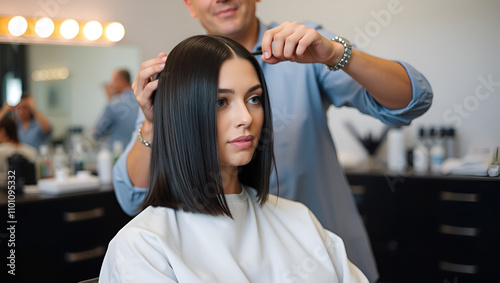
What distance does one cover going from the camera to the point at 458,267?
2.60 meters

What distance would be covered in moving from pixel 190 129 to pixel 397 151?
2144 millimetres

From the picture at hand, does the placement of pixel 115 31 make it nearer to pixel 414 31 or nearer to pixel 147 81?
pixel 414 31

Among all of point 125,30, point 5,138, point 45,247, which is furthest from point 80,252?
point 125,30

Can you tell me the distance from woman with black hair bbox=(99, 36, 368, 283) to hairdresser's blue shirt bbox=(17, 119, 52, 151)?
166 centimetres

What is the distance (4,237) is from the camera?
2.06 m

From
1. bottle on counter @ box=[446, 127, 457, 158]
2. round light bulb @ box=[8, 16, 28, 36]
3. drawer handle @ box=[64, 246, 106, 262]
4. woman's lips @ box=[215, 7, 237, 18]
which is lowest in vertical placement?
drawer handle @ box=[64, 246, 106, 262]

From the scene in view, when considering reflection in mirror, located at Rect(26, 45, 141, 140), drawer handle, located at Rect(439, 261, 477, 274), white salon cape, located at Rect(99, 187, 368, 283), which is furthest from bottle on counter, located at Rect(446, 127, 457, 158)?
reflection in mirror, located at Rect(26, 45, 141, 140)

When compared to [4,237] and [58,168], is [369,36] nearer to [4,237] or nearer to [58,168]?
[58,168]

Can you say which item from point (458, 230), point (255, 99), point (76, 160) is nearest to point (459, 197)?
point (458, 230)

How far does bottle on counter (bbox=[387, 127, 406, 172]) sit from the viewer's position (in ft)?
9.73

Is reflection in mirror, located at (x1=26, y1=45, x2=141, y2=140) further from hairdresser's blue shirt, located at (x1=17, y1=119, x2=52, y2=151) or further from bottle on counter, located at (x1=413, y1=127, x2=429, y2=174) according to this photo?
bottle on counter, located at (x1=413, y1=127, x2=429, y2=174)

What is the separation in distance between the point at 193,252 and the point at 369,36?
220cm

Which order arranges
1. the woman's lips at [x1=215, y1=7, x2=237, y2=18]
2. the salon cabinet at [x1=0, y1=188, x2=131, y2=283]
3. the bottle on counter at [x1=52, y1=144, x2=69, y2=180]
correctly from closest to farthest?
the woman's lips at [x1=215, y1=7, x2=237, y2=18] → the salon cabinet at [x1=0, y1=188, x2=131, y2=283] → the bottle on counter at [x1=52, y1=144, x2=69, y2=180]

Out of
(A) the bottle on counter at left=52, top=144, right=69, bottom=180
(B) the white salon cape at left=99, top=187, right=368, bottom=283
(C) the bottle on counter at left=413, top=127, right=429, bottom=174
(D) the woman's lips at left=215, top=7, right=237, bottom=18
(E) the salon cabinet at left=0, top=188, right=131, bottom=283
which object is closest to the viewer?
(B) the white salon cape at left=99, top=187, right=368, bottom=283
